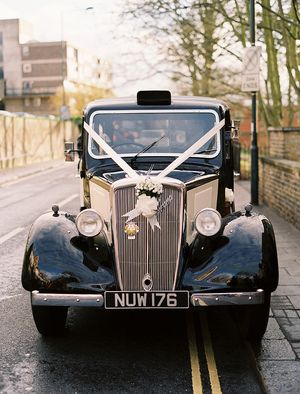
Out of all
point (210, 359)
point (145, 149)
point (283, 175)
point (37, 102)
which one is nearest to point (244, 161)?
point (283, 175)

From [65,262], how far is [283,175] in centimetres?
877

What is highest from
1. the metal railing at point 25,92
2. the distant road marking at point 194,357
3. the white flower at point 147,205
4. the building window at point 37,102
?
the metal railing at point 25,92

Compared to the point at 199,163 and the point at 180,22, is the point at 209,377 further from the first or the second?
the point at 180,22

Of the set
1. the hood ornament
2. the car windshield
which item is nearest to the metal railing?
the car windshield

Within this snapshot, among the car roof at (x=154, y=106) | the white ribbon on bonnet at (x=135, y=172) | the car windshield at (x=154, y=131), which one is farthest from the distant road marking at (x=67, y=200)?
the white ribbon on bonnet at (x=135, y=172)

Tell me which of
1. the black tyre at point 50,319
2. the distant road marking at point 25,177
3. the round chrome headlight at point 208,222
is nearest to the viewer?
the round chrome headlight at point 208,222

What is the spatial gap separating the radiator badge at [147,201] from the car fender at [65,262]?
0.43 metres

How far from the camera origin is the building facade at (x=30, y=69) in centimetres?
9662

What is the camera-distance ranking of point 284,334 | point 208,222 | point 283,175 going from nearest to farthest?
1. point 208,222
2. point 284,334
3. point 283,175

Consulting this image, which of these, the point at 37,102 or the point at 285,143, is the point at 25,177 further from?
the point at 37,102

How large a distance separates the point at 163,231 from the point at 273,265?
0.95 m

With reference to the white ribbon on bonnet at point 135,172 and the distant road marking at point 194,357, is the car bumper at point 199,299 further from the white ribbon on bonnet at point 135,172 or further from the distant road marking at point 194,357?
the white ribbon on bonnet at point 135,172

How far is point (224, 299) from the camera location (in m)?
5.19

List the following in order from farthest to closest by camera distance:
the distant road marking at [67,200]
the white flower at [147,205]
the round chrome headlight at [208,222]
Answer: the distant road marking at [67,200] → the round chrome headlight at [208,222] → the white flower at [147,205]
